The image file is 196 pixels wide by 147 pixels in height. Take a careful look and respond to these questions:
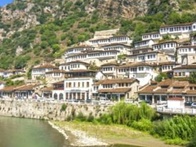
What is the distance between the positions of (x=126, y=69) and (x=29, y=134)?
31.8 m

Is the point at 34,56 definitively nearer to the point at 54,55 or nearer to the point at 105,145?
the point at 54,55

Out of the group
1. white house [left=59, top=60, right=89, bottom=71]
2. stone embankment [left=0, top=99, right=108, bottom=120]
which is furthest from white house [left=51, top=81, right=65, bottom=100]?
white house [left=59, top=60, right=89, bottom=71]

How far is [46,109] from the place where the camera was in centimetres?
7350

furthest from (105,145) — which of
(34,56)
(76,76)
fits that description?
(34,56)

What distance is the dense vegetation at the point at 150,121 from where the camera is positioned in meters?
43.8

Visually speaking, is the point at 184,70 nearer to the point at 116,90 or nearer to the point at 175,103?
the point at 116,90

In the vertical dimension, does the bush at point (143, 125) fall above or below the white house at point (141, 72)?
below

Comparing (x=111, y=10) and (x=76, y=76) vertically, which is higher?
(x=111, y=10)

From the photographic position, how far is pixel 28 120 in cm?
7238

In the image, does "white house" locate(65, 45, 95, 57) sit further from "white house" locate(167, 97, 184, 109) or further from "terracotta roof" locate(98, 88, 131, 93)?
"white house" locate(167, 97, 184, 109)

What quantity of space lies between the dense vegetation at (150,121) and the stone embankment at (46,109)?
44.4 inches

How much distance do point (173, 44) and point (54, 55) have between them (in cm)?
5030

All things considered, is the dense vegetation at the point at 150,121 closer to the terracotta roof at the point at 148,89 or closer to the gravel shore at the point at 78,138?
the gravel shore at the point at 78,138

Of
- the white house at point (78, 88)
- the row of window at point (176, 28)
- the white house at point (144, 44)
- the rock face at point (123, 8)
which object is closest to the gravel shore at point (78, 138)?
the white house at point (78, 88)
